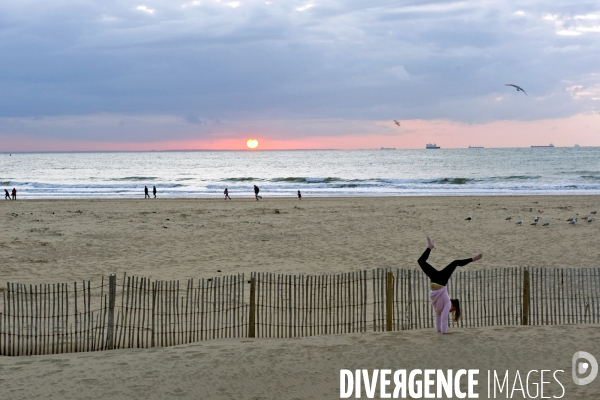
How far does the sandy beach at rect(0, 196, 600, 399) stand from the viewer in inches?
281

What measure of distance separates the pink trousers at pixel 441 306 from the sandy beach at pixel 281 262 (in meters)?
0.20

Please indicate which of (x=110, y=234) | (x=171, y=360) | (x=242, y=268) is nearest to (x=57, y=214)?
(x=110, y=234)

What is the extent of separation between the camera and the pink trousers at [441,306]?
8.23m

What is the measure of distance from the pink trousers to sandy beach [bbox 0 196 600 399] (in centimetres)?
20

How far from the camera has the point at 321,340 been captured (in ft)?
28.8

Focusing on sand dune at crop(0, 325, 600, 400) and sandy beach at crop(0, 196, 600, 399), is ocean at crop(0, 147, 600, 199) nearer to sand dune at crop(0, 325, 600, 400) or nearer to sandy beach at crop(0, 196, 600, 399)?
sandy beach at crop(0, 196, 600, 399)

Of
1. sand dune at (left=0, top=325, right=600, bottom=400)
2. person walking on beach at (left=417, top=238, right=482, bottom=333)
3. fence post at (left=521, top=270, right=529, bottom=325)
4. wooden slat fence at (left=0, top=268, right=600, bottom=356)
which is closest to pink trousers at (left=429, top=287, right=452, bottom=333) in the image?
person walking on beach at (left=417, top=238, right=482, bottom=333)

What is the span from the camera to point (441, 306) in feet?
27.5

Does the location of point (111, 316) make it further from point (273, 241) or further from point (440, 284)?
point (273, 241)

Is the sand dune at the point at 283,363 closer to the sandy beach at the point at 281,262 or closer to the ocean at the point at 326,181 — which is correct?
the sandy beach at the point at 281,262

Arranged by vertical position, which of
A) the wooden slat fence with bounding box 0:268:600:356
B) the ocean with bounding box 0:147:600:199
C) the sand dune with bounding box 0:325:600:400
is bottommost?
the sand dune with bounding box 0:325:600:400

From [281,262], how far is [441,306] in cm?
801

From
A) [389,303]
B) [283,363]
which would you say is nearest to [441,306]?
[389,303]

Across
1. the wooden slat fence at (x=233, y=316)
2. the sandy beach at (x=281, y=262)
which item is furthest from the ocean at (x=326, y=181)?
the wooden slat fence at (x=233, y=316)
